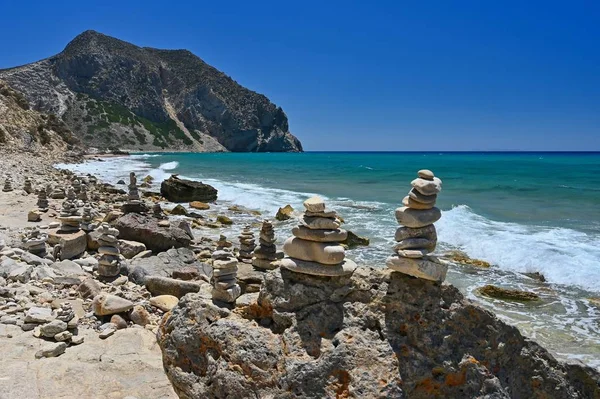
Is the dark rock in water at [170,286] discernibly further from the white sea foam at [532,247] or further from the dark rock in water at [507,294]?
the white sea foam at [532,247]

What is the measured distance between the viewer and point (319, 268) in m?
5.01

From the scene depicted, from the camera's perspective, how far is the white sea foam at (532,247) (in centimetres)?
1357

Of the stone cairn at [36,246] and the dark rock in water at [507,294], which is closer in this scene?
the stone cairn at [36,246]

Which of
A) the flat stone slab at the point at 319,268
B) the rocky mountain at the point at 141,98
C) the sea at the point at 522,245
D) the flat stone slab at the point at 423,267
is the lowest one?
the sea at the point at 522,245

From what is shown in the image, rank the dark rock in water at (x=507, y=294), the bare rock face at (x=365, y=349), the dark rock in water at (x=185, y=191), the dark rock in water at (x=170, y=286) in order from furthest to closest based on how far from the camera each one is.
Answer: the dark rock in water at (x=185, y=191)
the dark rock in water at (x=507, y=294)
the dark rock in water at (x=170, y=286)
the bare rock face at (x=365, y=349)

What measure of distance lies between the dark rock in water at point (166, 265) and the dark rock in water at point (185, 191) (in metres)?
16.9

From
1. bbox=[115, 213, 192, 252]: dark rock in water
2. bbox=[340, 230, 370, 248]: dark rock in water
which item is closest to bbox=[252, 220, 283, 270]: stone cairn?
bbox=[115, 213, 192, 252]: dark rock in water

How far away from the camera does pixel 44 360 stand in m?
5.86

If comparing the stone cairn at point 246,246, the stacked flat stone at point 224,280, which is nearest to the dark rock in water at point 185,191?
the stone cairn at point 246,246

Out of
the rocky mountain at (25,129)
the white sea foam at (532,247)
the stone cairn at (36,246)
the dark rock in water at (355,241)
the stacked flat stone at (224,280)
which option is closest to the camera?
the stacked flat stone at (224,280)

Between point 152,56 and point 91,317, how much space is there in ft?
636

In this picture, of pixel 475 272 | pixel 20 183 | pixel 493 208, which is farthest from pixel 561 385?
pixel 20 183

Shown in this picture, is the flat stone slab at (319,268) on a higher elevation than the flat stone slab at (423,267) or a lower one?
lower

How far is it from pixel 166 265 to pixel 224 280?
5.29 meters
